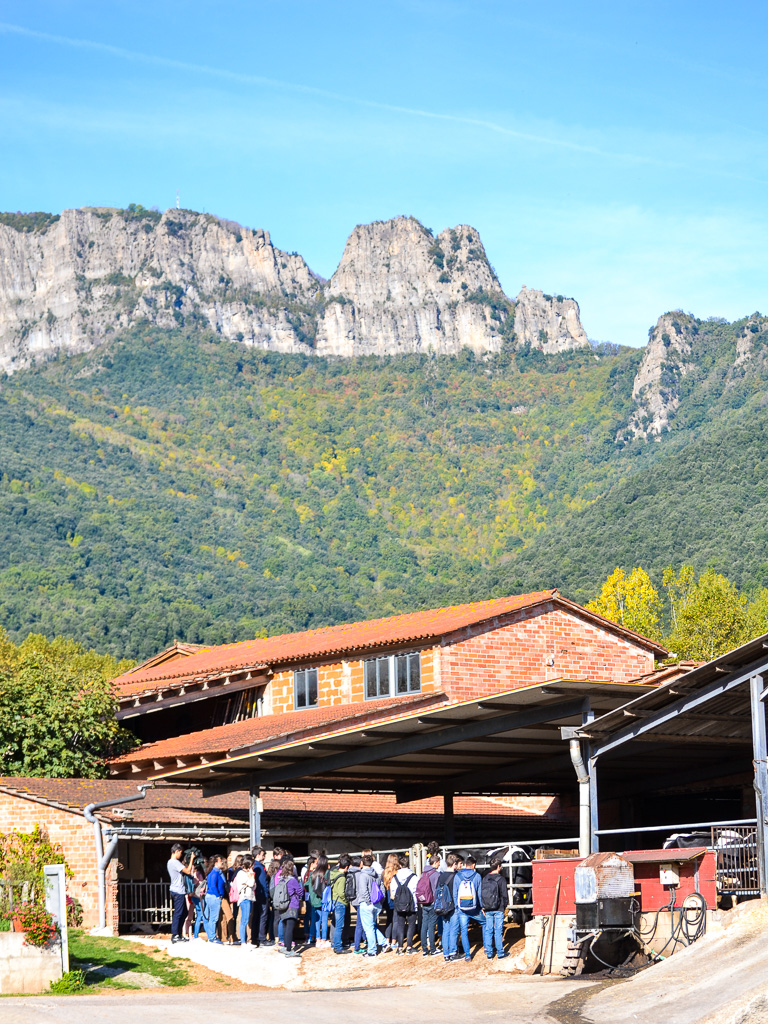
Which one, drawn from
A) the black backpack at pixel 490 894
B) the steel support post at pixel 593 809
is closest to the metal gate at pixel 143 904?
the black backpack at pixel 490 894

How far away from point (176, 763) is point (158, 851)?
222 cm

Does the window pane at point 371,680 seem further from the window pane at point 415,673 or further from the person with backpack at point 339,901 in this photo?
the person with backpack at point 339,901

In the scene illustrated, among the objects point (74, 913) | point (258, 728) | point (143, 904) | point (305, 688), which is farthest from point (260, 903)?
point (305, 688)

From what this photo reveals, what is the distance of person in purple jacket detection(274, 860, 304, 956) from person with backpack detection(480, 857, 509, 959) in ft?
9.54

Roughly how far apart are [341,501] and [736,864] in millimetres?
154182

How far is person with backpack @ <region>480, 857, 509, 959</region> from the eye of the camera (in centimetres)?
1872

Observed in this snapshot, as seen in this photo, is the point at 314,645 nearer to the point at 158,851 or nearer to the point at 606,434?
the point at 158,851

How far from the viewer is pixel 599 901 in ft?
57.8

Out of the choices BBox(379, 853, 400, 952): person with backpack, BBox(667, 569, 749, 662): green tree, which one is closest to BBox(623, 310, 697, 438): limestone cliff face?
BBox(667, 569, 749, 662): green tree

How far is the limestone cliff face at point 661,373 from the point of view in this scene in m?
176

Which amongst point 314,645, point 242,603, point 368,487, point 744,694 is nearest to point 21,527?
point 242,603

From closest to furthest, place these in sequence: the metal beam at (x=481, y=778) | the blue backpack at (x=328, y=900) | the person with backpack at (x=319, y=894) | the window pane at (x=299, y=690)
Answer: the blue backpack at (x=328, y=900), the person with backpack at (x=319, y=894), the metal beam at (x=481, y=778), the window pane at (x=299, y=690)

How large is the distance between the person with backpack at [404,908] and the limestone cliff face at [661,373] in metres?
157

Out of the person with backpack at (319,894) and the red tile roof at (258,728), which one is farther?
the red tile roof at (258,728)
